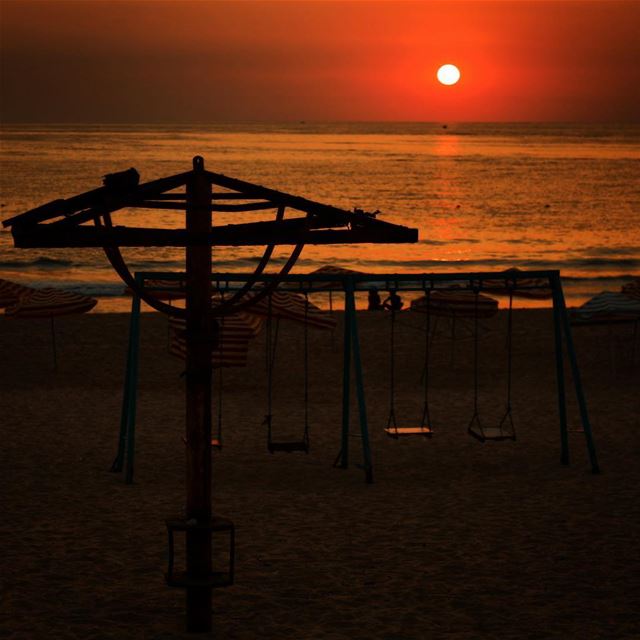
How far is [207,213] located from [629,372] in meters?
14.2

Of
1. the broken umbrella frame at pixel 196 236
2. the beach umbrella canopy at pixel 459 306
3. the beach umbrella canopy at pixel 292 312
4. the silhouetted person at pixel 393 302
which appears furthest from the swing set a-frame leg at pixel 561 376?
the broken umbrella frame at pixel 196 236

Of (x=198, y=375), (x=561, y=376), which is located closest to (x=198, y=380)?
(x=198, y=375)

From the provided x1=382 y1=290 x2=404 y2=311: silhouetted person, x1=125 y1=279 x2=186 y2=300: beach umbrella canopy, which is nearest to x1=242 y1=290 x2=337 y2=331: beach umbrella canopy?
x1=382 y1=290 x2=404 y2=311: silhouetted person

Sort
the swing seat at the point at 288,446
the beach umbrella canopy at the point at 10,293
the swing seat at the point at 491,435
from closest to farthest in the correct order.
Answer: the swing seat at the point at 288,446 → the swing seat at the point at 491,435 → the beach umbrella canopy at the point at 10,293

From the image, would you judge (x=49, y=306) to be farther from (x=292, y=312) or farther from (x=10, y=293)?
(x=292, y=312)

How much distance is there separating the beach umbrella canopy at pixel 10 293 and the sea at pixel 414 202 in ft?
35.2

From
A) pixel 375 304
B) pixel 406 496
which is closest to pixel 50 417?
pixel 406 496

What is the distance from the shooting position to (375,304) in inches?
1160

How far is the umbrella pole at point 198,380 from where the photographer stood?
7.25 m

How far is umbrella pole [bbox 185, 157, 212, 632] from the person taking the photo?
286 inches

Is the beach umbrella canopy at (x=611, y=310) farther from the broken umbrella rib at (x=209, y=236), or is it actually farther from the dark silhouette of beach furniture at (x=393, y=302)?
the broken umbrella rib at (x=209, y=236)

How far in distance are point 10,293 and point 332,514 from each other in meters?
11.8

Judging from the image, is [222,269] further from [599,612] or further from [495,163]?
[495,163]

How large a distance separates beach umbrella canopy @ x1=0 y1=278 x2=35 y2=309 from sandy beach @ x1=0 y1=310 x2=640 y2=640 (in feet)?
5.23
